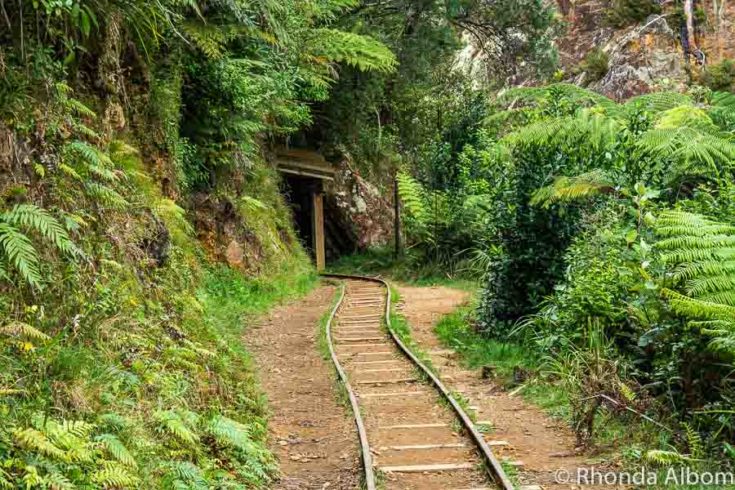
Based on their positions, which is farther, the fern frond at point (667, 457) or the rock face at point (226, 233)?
the rock face at point (226, 233)

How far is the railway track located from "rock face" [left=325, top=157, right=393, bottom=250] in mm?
14473

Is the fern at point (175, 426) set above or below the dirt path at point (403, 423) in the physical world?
above

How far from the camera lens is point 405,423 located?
6.27 meters

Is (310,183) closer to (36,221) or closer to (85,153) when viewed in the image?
(85,153)

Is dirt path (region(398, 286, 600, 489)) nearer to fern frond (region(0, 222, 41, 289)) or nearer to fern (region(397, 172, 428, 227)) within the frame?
fern frond (region(0, 222, 41, 289))

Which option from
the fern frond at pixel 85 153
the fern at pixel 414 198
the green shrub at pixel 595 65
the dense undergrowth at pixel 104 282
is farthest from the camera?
the green shrub at pixel 595 65

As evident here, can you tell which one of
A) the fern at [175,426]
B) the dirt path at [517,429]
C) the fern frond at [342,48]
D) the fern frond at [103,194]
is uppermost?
the fern frond at [342,48]

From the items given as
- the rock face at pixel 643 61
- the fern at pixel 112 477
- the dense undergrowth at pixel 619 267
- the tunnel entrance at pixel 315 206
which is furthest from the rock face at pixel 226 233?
the rock face at pixel 643 61

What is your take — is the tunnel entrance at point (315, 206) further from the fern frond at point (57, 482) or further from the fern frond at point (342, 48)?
the fern frond at point (57, 482)

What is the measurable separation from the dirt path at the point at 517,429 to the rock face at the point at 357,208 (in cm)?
1560

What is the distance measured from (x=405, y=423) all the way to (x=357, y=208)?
19.5 metres

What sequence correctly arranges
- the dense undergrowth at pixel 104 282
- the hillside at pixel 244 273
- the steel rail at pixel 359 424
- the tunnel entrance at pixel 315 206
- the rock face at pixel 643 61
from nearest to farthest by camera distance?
the dense undergrowth at pixel 104 282, the hillside at pixel 244 273, the steel rail at pixel 359 424, the tunnel entrance at pixel 315 206, the rock face at pixel 643 61

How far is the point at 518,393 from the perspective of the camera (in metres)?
7.06

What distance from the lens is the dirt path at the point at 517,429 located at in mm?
4984
